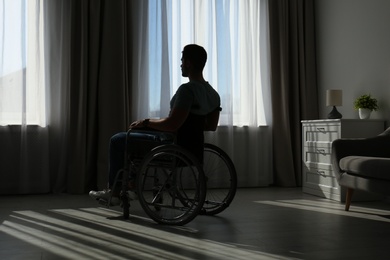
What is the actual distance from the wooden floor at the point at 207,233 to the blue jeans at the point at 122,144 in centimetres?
32

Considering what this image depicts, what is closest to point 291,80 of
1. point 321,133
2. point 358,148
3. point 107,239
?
point 321,133

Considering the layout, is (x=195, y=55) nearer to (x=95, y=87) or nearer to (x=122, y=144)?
(x=122, y=144)

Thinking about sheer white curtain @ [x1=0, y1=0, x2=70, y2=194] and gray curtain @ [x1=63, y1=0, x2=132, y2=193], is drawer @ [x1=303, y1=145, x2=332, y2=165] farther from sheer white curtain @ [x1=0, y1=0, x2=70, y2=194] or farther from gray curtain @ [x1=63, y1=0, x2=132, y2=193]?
sheer white curtain @ [x1=0, y1=0, x2=70, y2=194]

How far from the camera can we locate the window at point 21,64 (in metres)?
4.01

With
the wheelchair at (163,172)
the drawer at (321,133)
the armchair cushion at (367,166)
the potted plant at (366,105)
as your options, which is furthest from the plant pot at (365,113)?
the wheelchair at (163,172)

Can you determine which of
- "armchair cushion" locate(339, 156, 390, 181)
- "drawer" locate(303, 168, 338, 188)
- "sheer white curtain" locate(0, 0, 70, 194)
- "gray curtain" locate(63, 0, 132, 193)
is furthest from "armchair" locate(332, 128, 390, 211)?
"sheer white curtain" locate(0, 0, 70, 194)

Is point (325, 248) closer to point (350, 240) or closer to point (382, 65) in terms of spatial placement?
point (350, 240)

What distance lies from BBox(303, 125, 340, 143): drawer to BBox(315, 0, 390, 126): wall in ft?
1.52

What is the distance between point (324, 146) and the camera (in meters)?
3.78

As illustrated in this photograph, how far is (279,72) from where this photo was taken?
4.70 metres

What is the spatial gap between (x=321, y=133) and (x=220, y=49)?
1.38 meters

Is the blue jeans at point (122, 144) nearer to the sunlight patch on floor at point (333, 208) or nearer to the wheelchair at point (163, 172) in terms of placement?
the wheelchair at point (163, 172)

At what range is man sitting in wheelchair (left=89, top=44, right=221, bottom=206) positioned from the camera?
97.7 inches

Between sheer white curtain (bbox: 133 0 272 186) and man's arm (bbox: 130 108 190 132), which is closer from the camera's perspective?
man's arm (bbox: 130 108 190 132)
